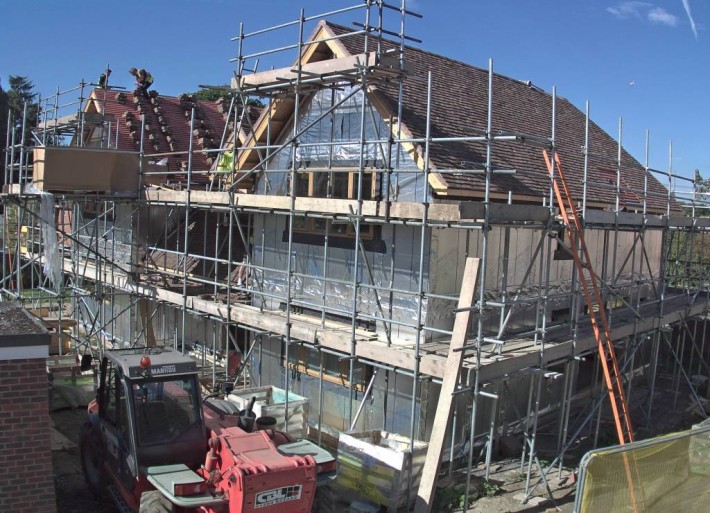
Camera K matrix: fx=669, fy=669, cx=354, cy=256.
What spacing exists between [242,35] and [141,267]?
5.97 metres

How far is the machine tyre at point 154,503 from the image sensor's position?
7008 millimetres

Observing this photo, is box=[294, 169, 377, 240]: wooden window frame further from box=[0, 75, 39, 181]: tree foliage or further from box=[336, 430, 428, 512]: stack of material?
box=[0, 75, 39, 181]: tree foliage

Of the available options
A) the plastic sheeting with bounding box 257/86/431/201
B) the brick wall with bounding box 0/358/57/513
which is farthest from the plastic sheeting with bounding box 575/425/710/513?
the brick wall with bounding box 0/358/57/513

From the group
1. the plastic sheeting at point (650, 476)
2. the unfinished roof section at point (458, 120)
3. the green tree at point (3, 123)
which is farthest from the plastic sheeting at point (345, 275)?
the green tree at point (3, 123)

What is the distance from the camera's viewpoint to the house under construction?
969 centimetres

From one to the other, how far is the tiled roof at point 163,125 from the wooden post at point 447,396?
10.0 m

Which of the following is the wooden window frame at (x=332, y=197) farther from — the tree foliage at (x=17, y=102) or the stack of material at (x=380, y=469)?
the tree foliage at (x=17, y=102)

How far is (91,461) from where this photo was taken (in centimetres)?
928

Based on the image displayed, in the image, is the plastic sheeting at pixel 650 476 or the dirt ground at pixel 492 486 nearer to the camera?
the plastic sheeting at pixel 650 476

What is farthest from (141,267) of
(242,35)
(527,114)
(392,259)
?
(527,114)

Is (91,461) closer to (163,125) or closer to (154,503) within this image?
(154,503)

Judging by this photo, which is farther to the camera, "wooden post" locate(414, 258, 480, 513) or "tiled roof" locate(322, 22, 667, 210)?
"tiled roof" locate(322, 22, 667, 210)

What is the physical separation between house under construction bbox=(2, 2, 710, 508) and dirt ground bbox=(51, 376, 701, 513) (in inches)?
16.6

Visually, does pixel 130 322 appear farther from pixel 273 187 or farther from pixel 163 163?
pixel 273 187
